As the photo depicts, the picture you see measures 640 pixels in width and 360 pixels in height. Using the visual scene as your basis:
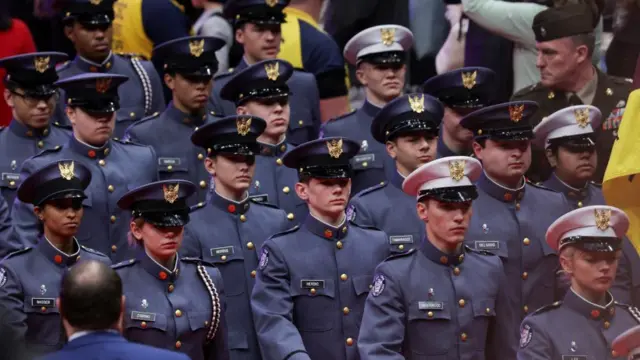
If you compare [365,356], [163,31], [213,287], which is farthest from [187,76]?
[365,356]

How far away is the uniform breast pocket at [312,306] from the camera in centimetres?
845

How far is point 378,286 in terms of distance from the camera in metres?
8.07

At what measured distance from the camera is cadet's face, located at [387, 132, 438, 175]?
9008 mm

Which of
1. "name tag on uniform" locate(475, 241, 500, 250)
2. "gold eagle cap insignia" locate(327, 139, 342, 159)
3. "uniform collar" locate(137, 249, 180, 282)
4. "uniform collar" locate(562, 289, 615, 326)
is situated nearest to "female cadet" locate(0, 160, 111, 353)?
"uniform collar" locate(137, 249, 180, 282)

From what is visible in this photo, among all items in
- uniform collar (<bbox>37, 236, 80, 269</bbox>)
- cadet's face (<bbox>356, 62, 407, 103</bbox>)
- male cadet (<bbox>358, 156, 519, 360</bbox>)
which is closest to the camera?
male cadet (<bbox>358, 156, 519, 360</bbox>)

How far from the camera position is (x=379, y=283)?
8.08 m

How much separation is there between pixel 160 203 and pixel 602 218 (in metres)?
2.15

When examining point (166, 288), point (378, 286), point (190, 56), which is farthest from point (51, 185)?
point (378, 286)

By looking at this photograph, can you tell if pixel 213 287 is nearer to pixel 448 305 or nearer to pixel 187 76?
pixel 448 305

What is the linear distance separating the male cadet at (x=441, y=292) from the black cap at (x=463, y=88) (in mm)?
1344

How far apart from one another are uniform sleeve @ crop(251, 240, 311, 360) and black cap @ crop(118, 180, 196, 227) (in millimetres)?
528

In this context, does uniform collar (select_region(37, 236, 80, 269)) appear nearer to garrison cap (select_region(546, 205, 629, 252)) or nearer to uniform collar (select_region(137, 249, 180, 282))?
uniform collar (select_region(137, 249, 180, 282))

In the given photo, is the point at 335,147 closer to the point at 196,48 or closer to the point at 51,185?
the point at 51,185

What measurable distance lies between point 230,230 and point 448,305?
135 centimetres
